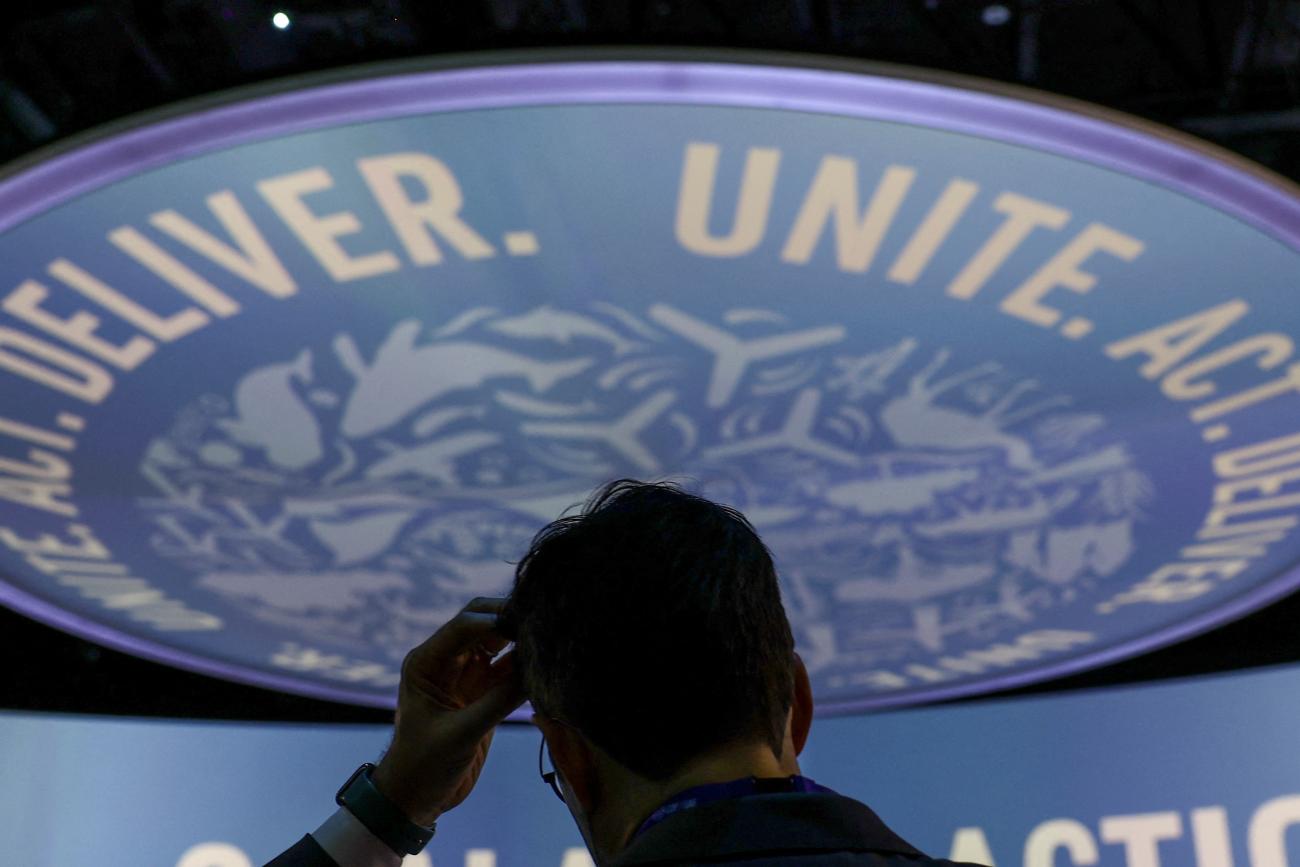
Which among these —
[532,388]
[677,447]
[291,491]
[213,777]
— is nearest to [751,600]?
[532,388]

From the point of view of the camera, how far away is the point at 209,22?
614 centimetres

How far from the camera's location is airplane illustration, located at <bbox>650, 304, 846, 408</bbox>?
13.6 ft

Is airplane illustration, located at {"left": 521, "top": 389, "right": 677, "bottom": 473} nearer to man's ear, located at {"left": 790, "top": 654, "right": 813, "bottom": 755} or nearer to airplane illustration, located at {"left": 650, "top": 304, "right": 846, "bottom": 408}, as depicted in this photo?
airplane illustration, located at {"left": 650, "top": 304, "right": 846, "bottom": 408}

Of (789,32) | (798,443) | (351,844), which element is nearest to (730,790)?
(351,844)

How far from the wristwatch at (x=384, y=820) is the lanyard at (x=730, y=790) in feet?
1.50

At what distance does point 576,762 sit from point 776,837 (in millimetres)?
238

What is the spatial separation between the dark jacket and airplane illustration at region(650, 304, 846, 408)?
3059mm

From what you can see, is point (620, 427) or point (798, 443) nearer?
point (620, 427)

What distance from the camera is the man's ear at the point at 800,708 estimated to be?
4.30 ft

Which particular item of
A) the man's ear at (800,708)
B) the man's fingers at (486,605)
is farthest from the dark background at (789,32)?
the man's ear at (800,708)

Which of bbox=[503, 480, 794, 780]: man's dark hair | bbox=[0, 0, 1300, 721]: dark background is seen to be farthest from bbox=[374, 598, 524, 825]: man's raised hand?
bbox=[0, 0, 1300, 721]: dark background

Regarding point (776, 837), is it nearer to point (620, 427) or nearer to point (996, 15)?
point (620, 427)

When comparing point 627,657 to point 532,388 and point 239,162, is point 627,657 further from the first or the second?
point 532,388

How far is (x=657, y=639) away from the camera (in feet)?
4.00
